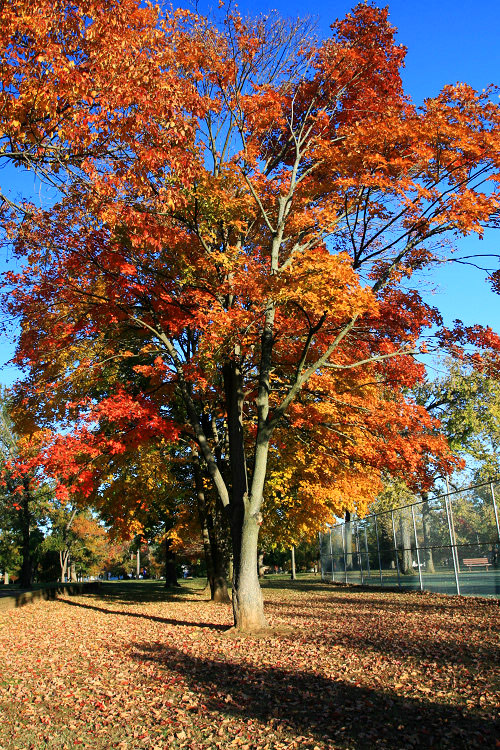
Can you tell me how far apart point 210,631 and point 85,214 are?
7983 millimetres

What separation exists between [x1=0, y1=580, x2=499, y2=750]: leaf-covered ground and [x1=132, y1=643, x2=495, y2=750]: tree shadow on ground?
0.05 feet

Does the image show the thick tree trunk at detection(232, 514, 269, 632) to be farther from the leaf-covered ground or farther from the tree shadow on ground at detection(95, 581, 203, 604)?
the tree shadow on ground at detection(95, 581, 203, 604)

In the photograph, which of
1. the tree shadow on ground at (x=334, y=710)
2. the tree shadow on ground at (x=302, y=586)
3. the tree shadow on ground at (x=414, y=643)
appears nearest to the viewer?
the tree shadow on ground at (x=334, y=710)

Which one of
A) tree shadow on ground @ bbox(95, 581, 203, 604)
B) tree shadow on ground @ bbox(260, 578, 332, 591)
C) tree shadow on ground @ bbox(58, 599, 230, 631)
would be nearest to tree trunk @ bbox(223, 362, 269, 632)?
tree shadow on ground @ bbox(58, 599, 230, 631)

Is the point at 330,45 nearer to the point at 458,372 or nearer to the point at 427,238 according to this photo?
the point at 427,238

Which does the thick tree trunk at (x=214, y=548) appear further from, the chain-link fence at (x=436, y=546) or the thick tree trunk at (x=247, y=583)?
the thick tree trunk at (x=247, y=583)

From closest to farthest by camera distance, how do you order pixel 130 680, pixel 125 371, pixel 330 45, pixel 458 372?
pixel 130 680
pixel 330 45
pixel 125 371
pixel 458 372

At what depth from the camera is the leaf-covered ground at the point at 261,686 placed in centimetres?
470

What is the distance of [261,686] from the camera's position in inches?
245

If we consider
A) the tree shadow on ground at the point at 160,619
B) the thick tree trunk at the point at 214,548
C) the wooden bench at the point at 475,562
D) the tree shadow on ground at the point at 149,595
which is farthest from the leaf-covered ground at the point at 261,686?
the tree shadow on ground at the point at 149,595

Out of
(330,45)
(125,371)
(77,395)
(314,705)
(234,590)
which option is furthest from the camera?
(125,371)

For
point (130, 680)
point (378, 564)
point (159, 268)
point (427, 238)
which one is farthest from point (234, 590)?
point (378, 564)

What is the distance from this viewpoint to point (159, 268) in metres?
12.2

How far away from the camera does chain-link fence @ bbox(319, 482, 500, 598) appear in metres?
13.3
